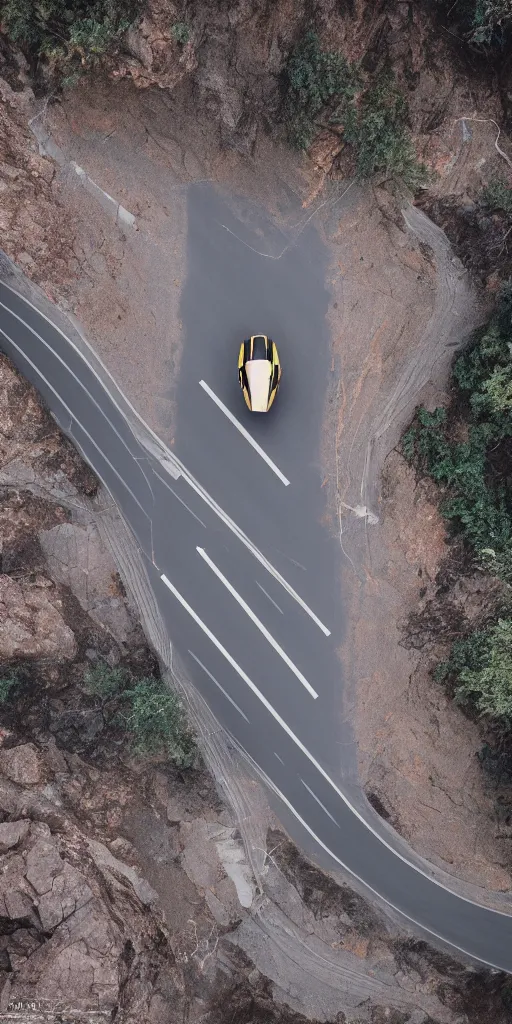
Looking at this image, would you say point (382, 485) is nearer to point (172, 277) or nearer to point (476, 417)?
point (476, 417)

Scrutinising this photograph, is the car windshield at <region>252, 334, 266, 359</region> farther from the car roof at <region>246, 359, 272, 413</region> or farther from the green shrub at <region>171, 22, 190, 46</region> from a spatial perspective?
the green shrub at <region>171, 22, 190, 46</region>

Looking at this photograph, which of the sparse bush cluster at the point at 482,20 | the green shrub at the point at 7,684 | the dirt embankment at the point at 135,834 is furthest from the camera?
the green shrub at the point at 7,684

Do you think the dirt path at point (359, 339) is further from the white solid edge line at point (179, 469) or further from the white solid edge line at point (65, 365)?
the white solid edge line at point (65, 365)

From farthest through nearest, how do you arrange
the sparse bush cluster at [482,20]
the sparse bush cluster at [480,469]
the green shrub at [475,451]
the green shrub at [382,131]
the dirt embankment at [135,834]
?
1. the green shrub at [475,451]
2. the sparse bush cluster at [480,469]
3. the green shrub at [382,131]
4. the dirt embankment at [135,834]
5. the sparse bush cluster at [482,20]

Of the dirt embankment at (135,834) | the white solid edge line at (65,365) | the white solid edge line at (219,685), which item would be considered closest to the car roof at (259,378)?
the white solid edge line at (65,365)

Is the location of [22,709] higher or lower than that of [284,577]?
Result: lower

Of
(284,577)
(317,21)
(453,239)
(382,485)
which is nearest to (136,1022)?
(284,577)
